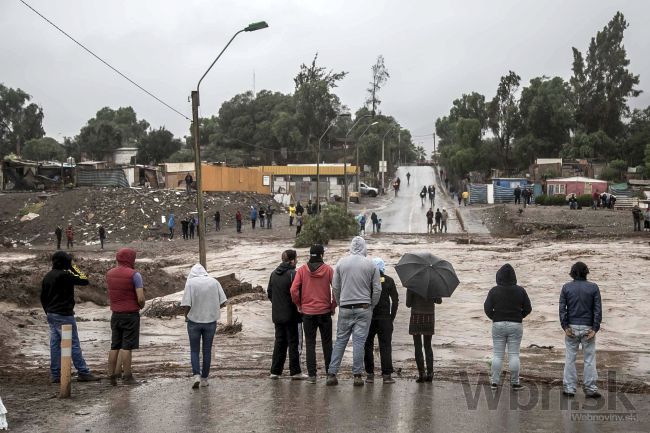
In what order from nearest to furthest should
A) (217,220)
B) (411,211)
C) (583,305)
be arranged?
(583,305) < (217,220) < (411,211)

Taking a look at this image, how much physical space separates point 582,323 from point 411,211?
51147mm

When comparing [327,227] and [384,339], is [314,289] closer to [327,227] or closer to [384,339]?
[384,339]

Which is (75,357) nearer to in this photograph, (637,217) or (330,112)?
(637,217)

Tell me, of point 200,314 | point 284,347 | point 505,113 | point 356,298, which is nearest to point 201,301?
point 200,314

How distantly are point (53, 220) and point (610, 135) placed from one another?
65.9 meters

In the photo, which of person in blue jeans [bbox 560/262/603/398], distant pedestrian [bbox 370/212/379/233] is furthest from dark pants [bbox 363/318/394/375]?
distant pedestrian [bbox 370/212/379/233]

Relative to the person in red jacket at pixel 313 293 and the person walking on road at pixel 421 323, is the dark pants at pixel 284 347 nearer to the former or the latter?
the person in red jacket at pixel 313 293

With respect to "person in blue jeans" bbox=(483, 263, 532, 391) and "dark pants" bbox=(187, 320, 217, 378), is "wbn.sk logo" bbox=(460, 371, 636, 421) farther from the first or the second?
"dark pants" bbox=(187, 320, 217, 378)

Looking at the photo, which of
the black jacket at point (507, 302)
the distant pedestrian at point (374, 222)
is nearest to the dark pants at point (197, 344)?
the black jacket at point (507, 302)

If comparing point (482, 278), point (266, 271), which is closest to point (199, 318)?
point (482, 278)

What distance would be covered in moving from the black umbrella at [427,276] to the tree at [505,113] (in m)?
76.9

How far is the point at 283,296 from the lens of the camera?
998 cm

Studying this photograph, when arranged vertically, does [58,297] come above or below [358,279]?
below

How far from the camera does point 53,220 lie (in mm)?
48500
